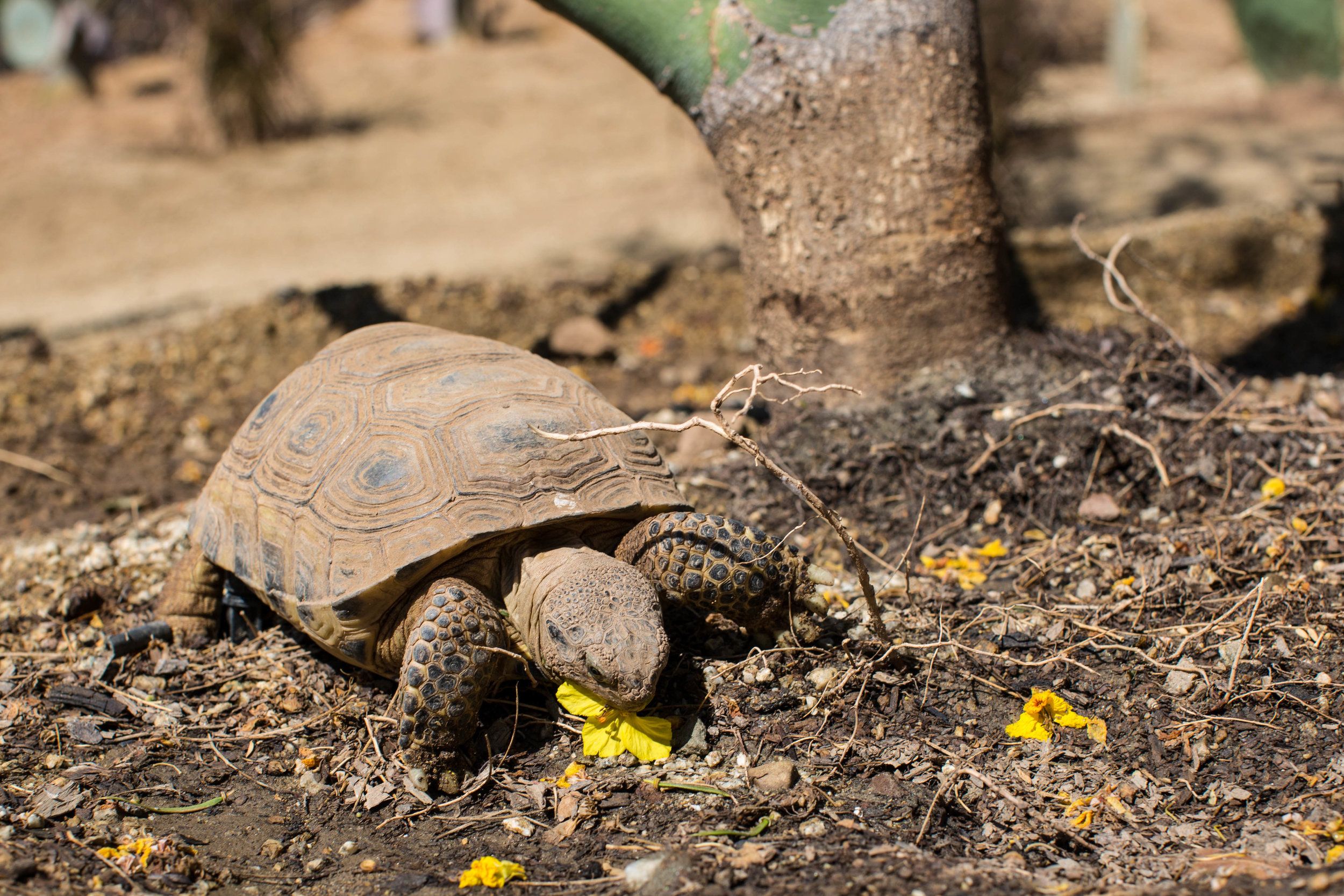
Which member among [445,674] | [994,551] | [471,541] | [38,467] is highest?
[471,541]

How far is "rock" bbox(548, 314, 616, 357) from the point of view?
4988 mm

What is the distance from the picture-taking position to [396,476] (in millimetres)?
2576

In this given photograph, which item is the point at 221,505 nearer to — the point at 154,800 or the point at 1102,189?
the point at 154,800

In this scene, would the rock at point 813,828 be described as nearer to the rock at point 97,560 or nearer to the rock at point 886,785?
the rock at point 886,785

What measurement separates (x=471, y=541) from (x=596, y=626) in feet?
1.22

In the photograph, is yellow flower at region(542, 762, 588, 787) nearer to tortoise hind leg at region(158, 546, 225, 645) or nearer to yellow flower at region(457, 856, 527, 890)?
yellow flower at region(457, 856, 527, 890)

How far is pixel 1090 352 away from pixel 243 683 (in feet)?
9.62

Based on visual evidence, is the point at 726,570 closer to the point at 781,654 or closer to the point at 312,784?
the point at 781,654

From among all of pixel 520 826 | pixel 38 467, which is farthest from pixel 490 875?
pixel 38 467

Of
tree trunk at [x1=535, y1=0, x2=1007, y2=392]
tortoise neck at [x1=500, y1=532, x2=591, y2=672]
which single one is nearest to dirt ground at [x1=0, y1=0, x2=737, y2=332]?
tree trunk at [x1=535, y1=0, x2=1007, y2=392]

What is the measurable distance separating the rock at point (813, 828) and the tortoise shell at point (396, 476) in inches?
33.0

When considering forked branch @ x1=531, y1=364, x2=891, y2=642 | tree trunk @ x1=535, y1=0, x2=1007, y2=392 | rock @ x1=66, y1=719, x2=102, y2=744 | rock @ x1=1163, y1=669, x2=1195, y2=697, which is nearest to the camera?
forked branch @ x1=531, y1=364, x2=891, y2=642

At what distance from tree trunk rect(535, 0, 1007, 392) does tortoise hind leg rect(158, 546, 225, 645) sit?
2072 mm

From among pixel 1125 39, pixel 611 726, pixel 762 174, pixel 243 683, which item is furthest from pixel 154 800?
pixel 1125 39
